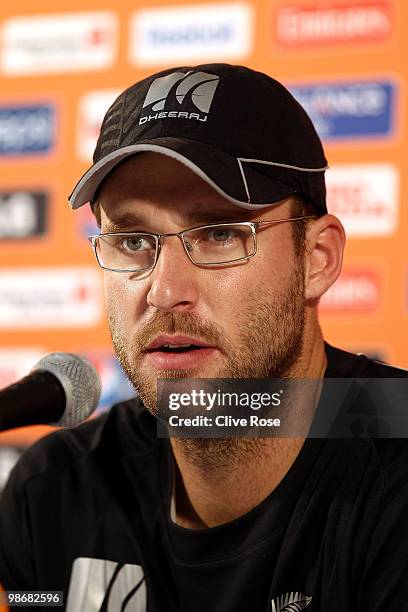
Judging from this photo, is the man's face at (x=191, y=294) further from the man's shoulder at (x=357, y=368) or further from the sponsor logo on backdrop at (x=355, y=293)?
the sponsor logo on backdrop at (x=355, y=293)

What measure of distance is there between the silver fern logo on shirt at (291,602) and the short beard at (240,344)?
0.18 m

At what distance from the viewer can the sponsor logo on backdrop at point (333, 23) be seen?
2.34 metres

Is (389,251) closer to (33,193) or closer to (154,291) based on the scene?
(33,193)

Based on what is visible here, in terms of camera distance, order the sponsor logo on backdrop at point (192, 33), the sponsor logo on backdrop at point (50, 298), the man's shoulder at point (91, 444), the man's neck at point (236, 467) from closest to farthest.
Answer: the man's neck at point (236, 467) → the man's shoulder at point (91, 444) → the sponsor logo on backdrop at point (192, 33) → the sponsor logo on backdrop at point (50, 298)

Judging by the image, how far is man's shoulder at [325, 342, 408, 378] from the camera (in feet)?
3.61

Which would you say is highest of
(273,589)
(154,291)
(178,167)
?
(178,167)

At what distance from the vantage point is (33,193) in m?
2.65

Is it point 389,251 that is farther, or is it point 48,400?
point 389,251

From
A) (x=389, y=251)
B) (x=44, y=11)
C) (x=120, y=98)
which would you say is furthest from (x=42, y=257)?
(x=120, y=98)

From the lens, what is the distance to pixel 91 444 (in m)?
1.23

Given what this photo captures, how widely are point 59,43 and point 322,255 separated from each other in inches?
72.0

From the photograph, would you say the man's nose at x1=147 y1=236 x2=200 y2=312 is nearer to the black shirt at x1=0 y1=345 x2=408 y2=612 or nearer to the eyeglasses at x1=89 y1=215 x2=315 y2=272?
the eyeglasses at x1=89 y1=215 x2=315 y2=272

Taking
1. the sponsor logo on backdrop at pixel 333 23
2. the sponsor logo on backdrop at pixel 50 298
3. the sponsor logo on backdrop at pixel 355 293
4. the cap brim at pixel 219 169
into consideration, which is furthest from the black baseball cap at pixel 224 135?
the sponsor logo on backdrop at pixel 50 298

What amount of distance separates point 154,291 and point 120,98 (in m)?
0.30
